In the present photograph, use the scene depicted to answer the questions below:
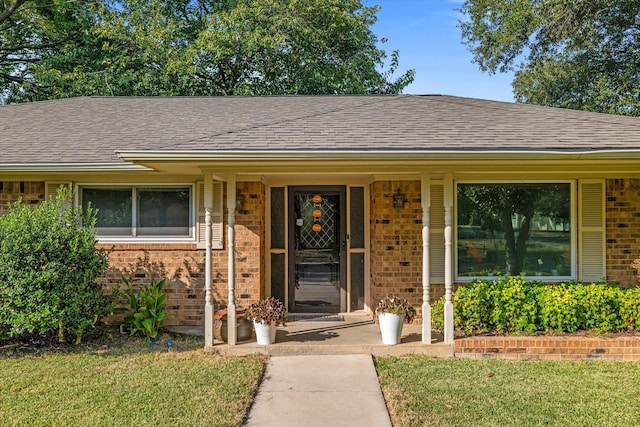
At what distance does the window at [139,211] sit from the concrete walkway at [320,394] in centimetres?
272

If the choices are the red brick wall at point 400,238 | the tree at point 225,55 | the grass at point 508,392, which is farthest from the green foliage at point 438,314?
the tree at point 225,55

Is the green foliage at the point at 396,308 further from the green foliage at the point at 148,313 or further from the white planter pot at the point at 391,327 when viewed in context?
the green foliage at the point at 148,313

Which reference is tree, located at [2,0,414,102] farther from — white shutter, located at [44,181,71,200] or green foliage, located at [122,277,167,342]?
green foliage, located at [122,277,167,342]

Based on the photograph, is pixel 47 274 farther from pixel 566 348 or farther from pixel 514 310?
pixel 566 348

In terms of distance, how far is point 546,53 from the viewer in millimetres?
15594

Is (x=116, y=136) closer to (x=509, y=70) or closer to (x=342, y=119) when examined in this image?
(x=342, y=119)

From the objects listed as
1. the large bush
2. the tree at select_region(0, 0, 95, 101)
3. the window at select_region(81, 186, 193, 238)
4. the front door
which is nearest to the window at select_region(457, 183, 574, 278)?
the front door

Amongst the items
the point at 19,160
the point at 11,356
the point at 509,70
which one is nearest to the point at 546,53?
the point at 509,70

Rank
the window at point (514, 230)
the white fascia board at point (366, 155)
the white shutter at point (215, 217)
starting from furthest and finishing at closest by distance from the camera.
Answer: the white shutter at point (215, 217) < the window at point (514, 230) < the white fascia board at point (366, 155)

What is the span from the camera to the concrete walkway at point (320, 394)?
3865 millimetres

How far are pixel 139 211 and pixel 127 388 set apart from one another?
309cm

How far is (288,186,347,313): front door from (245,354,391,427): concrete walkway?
7.00 feet

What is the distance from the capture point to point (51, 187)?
6.73m

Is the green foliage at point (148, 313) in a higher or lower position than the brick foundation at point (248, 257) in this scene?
lower
